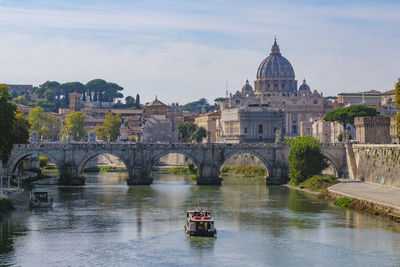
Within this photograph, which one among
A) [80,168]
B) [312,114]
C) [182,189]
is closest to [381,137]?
[182,189]

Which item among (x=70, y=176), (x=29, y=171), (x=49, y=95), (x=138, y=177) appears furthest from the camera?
(x=49, y=95)

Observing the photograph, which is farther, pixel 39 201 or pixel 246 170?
pixel 246 170

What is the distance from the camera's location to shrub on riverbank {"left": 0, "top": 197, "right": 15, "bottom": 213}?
1803 inches

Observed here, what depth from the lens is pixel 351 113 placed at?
96562mm

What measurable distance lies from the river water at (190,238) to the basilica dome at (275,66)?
127 metres

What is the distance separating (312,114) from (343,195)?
116088 mm

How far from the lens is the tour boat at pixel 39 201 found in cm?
5019

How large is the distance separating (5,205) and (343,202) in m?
19.7

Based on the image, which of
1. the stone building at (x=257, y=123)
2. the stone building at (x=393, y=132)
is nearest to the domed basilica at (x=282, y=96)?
the stone building at (x=257, y=123)

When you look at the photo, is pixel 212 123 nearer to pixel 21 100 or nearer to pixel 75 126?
pixel 75 126

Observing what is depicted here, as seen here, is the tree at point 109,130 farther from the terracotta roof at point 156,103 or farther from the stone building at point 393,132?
the stone building at point 393,132

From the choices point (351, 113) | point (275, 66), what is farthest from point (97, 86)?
point (351, 113)

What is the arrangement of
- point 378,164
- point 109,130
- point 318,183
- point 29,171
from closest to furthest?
point 378,164
point 318,183
point 29,171
point 109,130

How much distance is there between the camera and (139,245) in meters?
37.5
